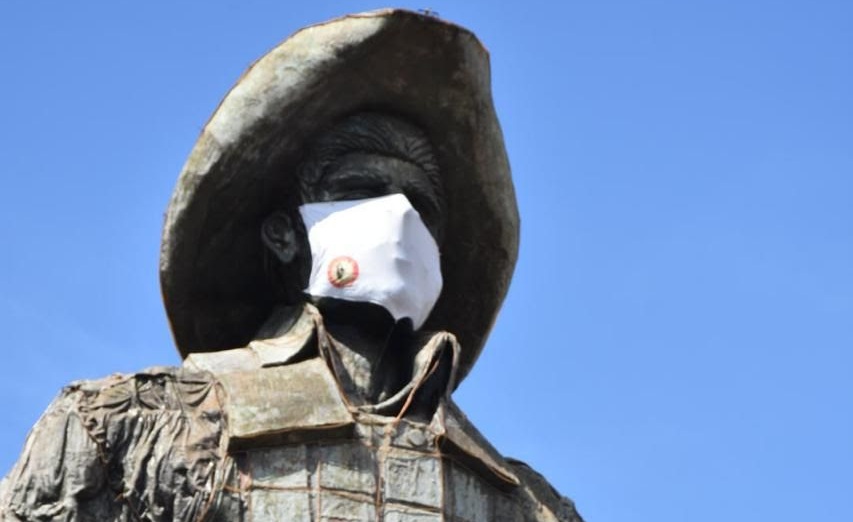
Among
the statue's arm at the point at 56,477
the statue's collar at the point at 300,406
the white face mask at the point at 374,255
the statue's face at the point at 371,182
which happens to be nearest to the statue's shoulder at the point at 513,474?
the statue's collar at the point at 300,406

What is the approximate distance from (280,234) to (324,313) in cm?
54

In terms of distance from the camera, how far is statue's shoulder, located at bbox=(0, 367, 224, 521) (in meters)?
15.4

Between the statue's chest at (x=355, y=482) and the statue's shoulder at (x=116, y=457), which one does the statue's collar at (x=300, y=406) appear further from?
the statue's shoulder at (x=116, y=457)

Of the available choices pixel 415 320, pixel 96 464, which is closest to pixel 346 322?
pixel 415 320

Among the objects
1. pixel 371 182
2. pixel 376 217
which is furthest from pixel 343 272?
pixel 371 182

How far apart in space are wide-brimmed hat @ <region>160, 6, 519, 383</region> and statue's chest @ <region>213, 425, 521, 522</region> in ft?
4.04

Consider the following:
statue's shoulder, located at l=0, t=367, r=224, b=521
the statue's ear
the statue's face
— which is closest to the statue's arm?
statue's shoulder, located at l=0, t=367, r=224, b=521

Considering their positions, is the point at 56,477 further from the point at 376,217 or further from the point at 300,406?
the point at 376,217

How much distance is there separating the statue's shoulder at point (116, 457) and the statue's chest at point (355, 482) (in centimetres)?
19

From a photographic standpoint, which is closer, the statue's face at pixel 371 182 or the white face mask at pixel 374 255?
the white face mask at pixel 374 255

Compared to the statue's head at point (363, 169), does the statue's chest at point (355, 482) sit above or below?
below

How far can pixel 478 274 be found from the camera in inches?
677

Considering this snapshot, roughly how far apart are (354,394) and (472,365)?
47.8 inches

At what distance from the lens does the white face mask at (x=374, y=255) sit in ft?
53.3
